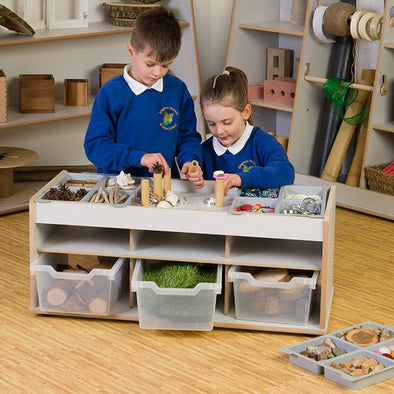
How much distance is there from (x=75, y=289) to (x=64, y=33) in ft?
6.60

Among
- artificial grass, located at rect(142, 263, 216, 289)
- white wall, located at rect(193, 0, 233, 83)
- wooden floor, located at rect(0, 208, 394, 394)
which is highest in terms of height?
white wall, located at rect(193, 0, 233, 83)

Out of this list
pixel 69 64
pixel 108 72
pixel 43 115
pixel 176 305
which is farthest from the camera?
pixel 69 64

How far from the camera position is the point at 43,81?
14.2 feet

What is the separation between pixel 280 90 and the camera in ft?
15.4

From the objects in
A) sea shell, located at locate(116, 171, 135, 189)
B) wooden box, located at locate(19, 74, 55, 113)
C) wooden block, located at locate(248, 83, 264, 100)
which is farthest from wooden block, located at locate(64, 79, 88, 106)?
sea shell, located at locate(116, 171, 135, 189)

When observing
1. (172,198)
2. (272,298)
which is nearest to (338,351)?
(272,298)

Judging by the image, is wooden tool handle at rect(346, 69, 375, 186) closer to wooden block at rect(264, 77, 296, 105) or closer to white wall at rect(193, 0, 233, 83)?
wooden block at rect(264, 77, 296, 105)

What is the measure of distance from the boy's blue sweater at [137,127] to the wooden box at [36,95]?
1.27 metres

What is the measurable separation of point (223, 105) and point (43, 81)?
5.56 ft

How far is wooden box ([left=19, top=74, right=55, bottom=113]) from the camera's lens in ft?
14.1

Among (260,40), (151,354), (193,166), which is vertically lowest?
(151,354)

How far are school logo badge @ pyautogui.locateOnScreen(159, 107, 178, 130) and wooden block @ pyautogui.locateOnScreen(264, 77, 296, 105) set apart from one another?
1.62m

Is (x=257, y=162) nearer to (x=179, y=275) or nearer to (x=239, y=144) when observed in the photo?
(x=239, y=144)

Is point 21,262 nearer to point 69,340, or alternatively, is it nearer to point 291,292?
point 69,340
